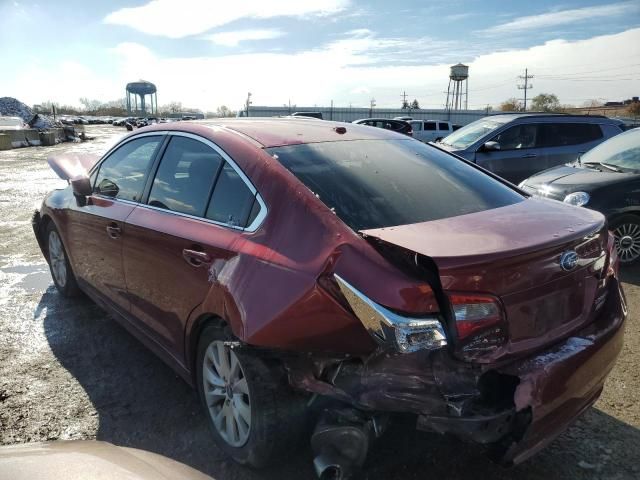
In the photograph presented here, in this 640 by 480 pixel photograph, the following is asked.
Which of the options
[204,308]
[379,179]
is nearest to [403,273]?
[379,179]

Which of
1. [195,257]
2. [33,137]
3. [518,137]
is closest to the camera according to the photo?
[195,257]

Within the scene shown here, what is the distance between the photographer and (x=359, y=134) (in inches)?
131

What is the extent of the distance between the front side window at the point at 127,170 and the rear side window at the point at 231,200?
955 millimetres

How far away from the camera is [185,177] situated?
123 inches

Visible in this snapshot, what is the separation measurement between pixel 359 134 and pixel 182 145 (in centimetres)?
115

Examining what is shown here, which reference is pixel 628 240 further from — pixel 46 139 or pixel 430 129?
pixel 46 139

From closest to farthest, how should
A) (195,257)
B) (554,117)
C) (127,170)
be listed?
(195,257)
(127,170)
(554,117)

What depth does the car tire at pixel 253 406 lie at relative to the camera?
90.4 inches

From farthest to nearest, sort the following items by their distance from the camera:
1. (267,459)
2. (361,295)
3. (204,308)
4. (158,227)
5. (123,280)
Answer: (123,280) < (158,227) < (204,308) < (267,459) < (361,295)

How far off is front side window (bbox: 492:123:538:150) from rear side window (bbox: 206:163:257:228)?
7.36 m

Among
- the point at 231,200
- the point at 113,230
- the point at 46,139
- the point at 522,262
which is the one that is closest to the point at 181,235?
the point at 231,200

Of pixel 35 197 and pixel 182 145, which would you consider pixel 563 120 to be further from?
pixel 35 197

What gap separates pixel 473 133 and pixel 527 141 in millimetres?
954

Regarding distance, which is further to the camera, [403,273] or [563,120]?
[563,120]
